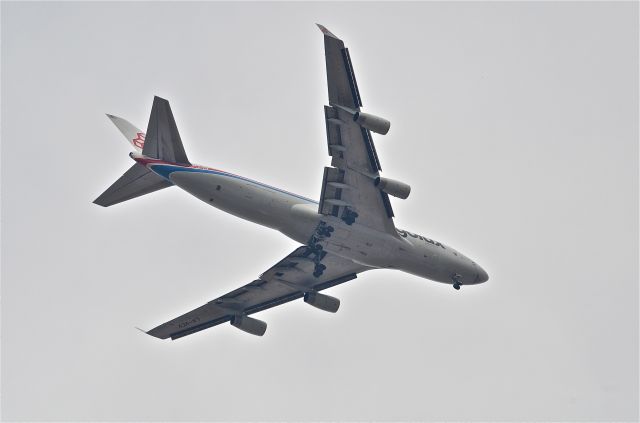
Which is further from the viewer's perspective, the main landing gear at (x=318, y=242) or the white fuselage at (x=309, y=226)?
the main landing gear at (x=318, y=242)

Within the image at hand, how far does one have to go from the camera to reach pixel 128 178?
48.8m

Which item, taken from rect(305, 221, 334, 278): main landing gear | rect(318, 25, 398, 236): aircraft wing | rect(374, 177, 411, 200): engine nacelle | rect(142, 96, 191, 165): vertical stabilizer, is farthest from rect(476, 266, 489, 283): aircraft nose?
rect(142, 96, 191, 165): vertical stabilizer

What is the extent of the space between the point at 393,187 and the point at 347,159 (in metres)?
2.66

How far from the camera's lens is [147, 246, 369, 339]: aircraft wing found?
55156 millimetres

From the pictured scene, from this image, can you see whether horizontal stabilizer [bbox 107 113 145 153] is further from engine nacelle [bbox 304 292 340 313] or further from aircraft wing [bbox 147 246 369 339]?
engine nacelle [bbox 304 292 340 313]

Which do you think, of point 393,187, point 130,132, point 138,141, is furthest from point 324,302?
point 130,132

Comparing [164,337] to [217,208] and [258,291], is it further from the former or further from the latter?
[217,208]

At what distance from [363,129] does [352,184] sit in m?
3.46

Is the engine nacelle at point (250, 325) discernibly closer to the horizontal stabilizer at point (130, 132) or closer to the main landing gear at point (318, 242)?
the main landing gear at point (318, 242)

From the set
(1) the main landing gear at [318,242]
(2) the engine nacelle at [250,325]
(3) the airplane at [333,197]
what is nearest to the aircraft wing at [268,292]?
(3) the airplane at [333,197]

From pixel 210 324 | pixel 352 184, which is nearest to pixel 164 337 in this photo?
pixel 210 324

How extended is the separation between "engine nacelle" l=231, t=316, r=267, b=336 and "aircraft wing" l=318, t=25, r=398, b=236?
10885 millimetres

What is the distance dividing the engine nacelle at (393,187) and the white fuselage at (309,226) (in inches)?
111

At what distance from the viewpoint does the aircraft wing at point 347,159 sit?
43.9 m
